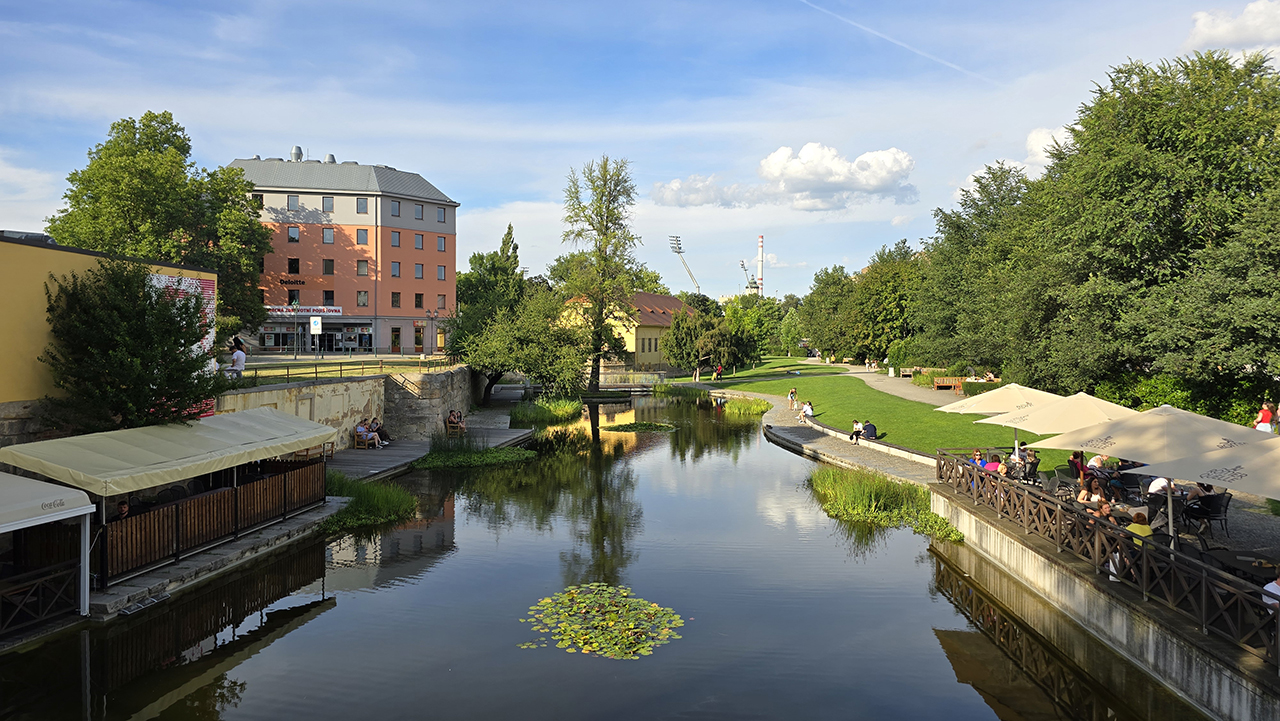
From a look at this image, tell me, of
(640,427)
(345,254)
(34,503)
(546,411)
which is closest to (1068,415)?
(34,503)

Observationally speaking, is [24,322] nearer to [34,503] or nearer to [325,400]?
[34,503]

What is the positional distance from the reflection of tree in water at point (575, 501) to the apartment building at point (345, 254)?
3381cm

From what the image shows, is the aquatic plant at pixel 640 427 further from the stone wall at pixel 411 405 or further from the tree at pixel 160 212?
the tree at pixel 160 212

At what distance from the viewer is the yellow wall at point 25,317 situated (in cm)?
1238

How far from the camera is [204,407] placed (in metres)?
15.5

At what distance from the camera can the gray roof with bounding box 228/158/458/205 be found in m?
57.8

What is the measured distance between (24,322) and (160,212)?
95.3ft

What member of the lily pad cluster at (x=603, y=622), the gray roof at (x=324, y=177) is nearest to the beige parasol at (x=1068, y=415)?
the lily pad cluster at (x=603, y=622)

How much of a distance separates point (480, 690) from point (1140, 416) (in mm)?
10626

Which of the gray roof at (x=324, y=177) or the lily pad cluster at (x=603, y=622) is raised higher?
the gray roof at (x=324, y=177)

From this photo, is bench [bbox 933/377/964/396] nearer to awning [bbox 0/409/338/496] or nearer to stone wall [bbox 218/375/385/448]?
stone wall [bbox 218/375/385/448]

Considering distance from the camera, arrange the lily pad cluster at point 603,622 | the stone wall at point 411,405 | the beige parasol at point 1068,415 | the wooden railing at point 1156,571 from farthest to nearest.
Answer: the stone wall at point 411,405, the beige parasol at point 1068,415, the lily pad cluster at point 603,622, the wooden railing at point 1156,571

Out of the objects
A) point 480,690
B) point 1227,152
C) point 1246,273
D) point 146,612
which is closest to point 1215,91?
point 1227,152

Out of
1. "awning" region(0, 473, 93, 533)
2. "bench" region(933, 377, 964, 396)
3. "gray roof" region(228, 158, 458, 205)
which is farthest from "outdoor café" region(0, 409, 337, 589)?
"gray roof" region(228, 158, 458, 205)
